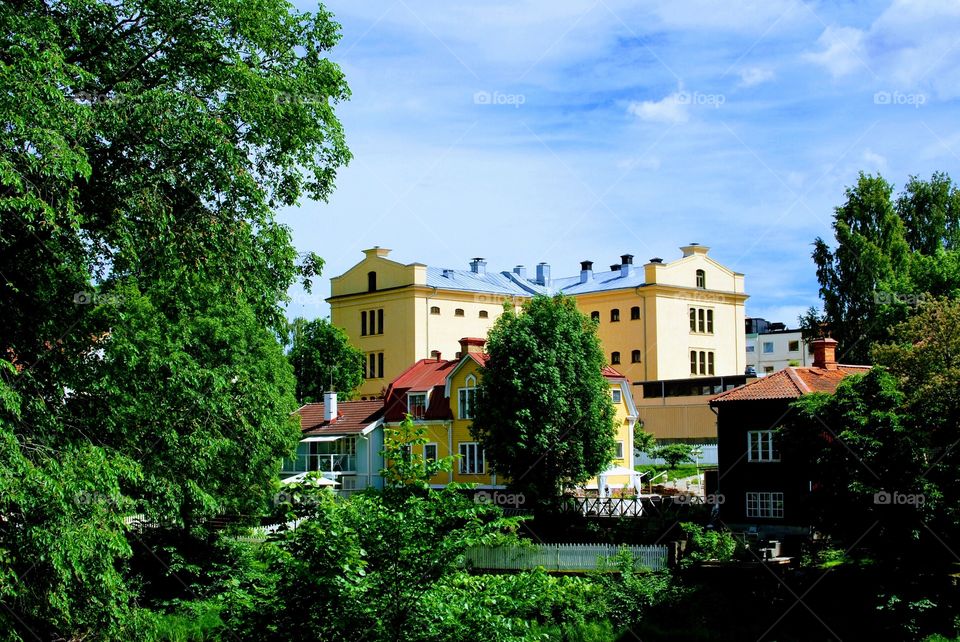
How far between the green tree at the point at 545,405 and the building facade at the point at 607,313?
99.7ft

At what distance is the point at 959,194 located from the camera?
5472 centimetres

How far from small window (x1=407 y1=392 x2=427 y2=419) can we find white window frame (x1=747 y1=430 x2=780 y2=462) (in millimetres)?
18584

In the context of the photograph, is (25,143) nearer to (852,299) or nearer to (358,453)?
Result: (358,453)

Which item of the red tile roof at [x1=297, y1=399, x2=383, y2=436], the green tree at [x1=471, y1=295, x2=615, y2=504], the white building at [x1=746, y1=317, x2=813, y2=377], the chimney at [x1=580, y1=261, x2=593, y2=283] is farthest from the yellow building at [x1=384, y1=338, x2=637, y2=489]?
the white building at [x1=746, y1=317, x2=813, y2=377]

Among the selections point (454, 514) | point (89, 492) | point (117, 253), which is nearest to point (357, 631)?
point (454, 514)

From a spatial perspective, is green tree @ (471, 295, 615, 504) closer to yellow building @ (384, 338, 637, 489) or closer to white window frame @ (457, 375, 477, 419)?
yellow building @ (384, 338, 637, 489)

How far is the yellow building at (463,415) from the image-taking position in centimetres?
4828

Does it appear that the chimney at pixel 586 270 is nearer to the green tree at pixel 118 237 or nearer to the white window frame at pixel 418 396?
the white window frame at pixel 418 396

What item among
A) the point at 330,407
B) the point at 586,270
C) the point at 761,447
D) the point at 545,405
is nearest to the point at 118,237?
the point at 545,405

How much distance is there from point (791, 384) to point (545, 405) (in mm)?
8679

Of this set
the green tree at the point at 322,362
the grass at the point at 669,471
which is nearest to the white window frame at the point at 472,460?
the grass at the point at 669,471

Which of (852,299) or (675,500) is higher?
(852,299)

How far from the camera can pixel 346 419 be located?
5566 cm

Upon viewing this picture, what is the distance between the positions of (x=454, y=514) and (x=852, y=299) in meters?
44.7
